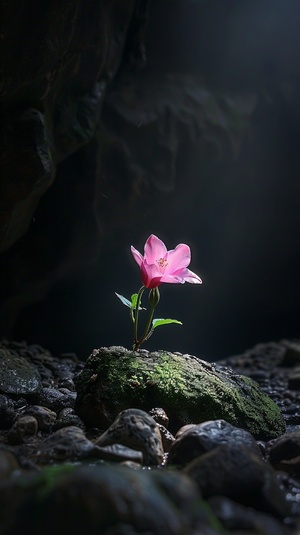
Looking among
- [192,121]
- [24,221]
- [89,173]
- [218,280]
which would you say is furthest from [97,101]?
[218,280]

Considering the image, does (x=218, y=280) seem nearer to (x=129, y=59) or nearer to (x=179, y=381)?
(x=129, y=59)

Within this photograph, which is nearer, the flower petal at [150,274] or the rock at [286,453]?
the rock at [286,453]

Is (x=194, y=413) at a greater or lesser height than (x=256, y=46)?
lesser

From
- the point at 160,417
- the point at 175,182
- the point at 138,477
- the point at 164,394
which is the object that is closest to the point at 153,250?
the point at 164,394

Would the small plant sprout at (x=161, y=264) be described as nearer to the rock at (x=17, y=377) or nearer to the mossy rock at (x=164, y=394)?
the mossy rock at (x=164, y=394)

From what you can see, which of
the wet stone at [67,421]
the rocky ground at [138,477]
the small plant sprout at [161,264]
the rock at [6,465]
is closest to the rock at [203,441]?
the rocky ground at [138,477]

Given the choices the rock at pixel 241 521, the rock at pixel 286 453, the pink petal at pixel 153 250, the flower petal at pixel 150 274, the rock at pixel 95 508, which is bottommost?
the rock at pixel 286 453

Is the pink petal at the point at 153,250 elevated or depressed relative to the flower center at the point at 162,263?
elevated

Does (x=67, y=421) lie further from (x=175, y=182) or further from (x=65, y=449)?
(x=175, y=182)
